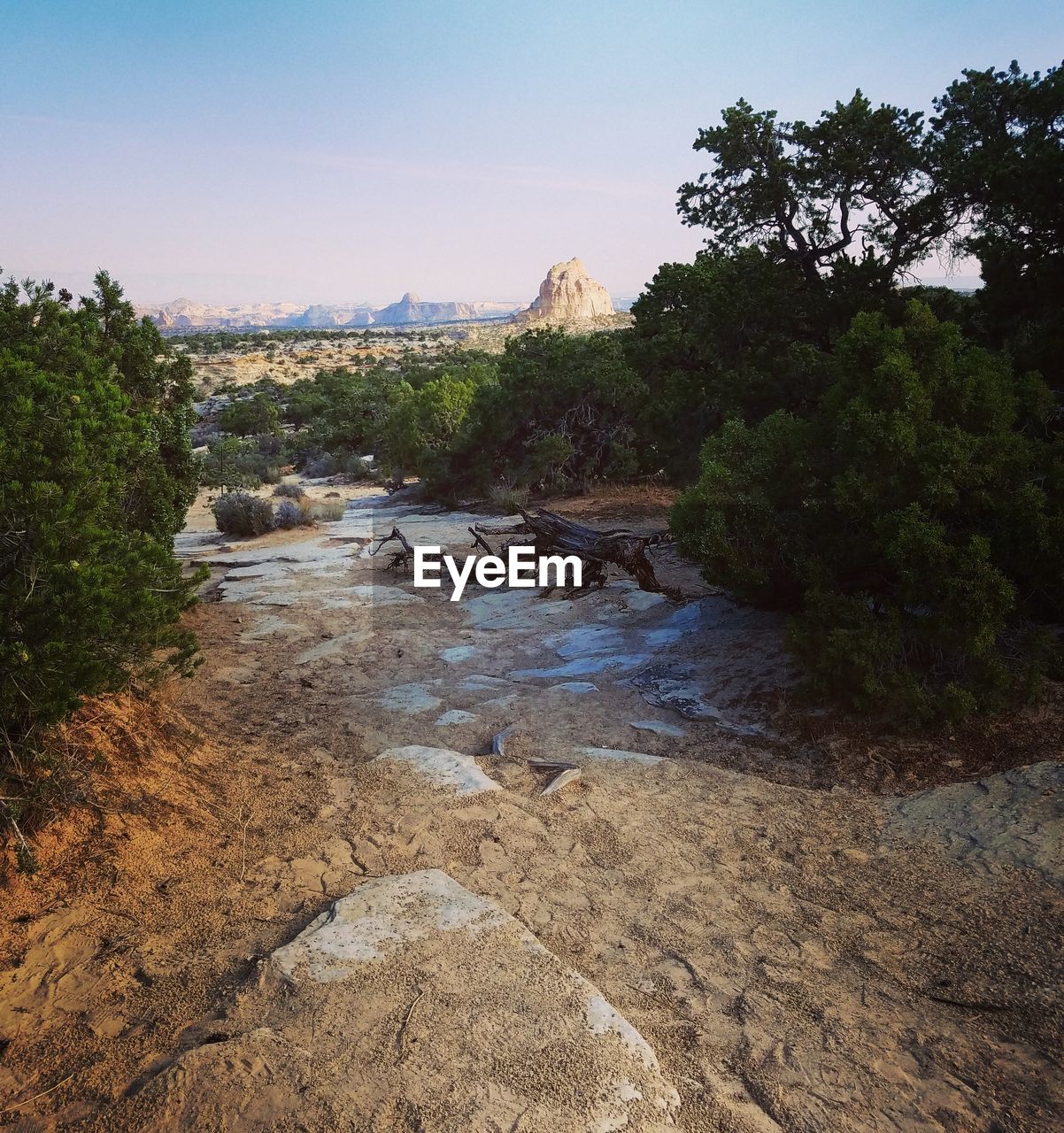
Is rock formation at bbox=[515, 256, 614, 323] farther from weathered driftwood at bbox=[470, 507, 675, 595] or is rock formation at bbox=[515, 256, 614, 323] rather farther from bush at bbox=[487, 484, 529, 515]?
weathered driftwood at bbox=[470, 507, 675, 595]

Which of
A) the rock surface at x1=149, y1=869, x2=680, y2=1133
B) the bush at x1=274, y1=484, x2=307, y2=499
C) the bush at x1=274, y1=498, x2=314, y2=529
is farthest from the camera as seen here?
the bush at x1=274, y1=484, x2=307, y2=499

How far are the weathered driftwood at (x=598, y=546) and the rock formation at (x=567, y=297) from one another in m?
101

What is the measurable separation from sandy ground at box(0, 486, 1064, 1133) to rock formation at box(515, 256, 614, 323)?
107 meters

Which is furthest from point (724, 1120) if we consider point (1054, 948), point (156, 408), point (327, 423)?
point (327, 423)

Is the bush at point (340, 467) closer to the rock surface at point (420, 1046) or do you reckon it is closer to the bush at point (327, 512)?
the bush at point (327, 512)

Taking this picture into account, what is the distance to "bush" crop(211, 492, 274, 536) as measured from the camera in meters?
15.4

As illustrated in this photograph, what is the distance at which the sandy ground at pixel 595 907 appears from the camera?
9.55 feet

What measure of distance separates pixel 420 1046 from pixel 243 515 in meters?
13.7

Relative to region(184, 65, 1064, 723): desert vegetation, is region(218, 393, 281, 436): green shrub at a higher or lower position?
lower

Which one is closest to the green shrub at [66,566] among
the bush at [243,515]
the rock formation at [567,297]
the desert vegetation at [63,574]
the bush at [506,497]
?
the desert vegetation at [63,574]

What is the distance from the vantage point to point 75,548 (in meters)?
4.44

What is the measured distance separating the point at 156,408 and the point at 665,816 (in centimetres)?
753

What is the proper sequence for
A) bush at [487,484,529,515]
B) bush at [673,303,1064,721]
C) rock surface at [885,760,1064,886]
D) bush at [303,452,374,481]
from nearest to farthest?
1. rock surface at [885,760,1064,886]
2. bush at [673,303,1064,721]
3. bush at [487,484,529,515]
4. bush at [303,452,374,481]

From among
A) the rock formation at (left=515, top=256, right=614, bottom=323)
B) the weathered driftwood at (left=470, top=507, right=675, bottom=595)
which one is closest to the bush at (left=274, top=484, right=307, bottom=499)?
the weathered driftwood at (left=470, top=507, right=675, bottom=595)
